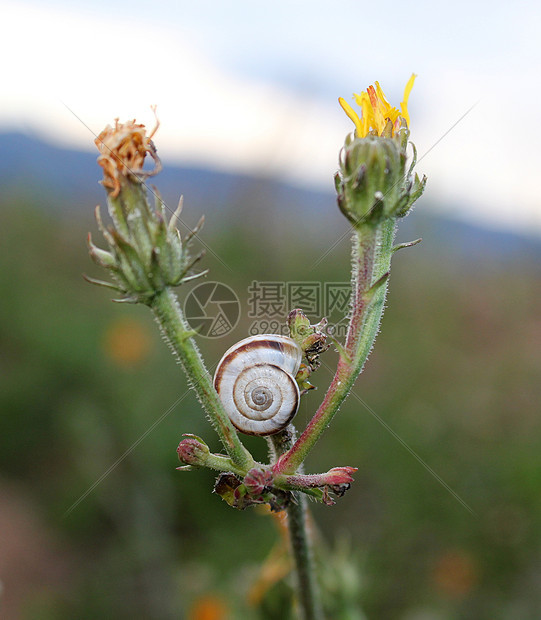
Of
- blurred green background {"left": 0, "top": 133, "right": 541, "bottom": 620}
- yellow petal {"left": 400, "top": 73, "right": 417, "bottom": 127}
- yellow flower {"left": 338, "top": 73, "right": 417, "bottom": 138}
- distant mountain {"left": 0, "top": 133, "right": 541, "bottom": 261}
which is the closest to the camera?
yellow petal {"left": 400, "top": 73, "right": 417, "bottom": 127}

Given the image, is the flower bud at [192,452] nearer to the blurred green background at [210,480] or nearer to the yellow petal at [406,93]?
the yellow petal at [406,93]

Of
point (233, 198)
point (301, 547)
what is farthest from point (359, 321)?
point (233, 198)

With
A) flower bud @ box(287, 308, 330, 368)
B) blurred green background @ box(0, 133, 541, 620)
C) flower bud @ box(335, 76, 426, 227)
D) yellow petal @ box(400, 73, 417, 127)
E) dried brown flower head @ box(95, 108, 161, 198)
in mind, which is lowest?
blurred green background @ box(0, 133, 541, 620)

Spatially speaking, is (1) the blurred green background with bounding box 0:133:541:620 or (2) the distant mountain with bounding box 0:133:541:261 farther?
(2) the distant mountain with bounding box 0:133:541:261

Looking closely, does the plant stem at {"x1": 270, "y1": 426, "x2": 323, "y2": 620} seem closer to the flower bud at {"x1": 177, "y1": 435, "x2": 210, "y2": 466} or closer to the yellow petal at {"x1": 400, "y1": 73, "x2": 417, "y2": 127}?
the flower bud at {"x1": 177, "y1": 435, "x2": 210, "y2": 466}

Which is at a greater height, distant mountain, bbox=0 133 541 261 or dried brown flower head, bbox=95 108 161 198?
distant mountain, bbox=0 133 541 261

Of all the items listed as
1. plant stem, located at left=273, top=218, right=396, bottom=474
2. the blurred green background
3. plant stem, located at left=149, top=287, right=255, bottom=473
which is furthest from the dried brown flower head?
the blurred green background
